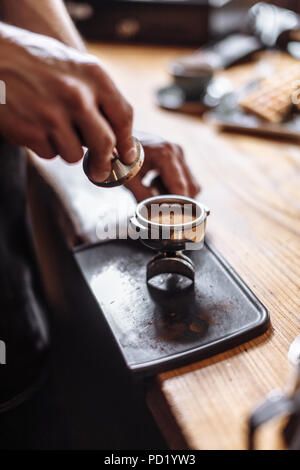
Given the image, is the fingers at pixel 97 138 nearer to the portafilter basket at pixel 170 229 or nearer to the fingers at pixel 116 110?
the fingers at pixel 116 110

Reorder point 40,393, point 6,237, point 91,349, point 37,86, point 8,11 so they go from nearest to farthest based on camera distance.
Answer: point 37,86
point 8,11
point 6,237
point 40,393
point 91,349

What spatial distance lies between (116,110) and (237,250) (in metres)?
0.52

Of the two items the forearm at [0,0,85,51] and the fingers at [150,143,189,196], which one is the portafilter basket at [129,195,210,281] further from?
the forearm at [0,0,85,51]

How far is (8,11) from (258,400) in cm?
133

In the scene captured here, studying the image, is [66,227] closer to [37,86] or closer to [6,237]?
[6,237]

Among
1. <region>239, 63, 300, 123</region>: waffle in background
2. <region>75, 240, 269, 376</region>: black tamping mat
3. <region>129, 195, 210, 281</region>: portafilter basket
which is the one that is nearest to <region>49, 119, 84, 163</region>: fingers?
<region>129, 195, 210, 281</region>: portafilter basket

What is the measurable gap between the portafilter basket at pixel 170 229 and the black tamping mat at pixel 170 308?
0.12 feet

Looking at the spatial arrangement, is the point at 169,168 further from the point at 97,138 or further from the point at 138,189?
the point at 97,138

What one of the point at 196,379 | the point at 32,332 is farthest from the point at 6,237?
the point at 196,379

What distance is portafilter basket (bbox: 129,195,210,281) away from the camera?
87cm

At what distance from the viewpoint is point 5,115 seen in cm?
71

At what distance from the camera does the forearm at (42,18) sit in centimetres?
131

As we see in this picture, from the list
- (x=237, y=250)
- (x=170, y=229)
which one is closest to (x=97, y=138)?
(x=170, y=229)

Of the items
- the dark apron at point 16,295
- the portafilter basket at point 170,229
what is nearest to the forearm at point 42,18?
the dark apron at point 16,295
